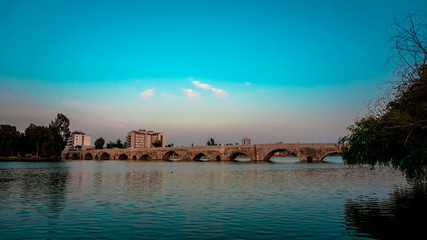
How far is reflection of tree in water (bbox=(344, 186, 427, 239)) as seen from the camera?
970cm

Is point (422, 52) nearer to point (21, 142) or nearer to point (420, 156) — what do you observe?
point (420, 156)

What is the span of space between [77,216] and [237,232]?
616 cm

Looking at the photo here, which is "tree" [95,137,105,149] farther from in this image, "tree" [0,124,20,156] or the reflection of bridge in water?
"tree" [0,124,20,156]

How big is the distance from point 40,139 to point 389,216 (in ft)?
309

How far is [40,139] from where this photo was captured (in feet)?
295

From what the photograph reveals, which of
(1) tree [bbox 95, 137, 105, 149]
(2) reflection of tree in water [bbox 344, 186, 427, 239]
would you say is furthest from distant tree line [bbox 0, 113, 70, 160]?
(2) reflection of tree in water [bbox 344, 186, 427, 239]

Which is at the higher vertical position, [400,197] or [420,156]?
[420,156]

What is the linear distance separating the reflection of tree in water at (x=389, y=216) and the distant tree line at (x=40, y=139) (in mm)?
89326

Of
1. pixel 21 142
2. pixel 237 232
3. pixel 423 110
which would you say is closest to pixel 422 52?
pixel 423 110

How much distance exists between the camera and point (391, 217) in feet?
38.6

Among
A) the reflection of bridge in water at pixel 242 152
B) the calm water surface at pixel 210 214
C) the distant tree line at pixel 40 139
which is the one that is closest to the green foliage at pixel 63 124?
the distant tree line at pixel 40 139

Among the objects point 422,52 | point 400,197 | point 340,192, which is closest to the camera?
point 422,52

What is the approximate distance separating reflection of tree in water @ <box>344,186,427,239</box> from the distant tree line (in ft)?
293

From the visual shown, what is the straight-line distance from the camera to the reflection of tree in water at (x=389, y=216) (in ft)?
31.8
